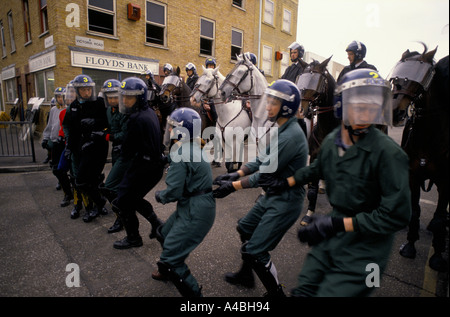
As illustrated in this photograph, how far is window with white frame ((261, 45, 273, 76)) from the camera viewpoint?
2005cm

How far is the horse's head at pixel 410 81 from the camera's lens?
3254 millimetres

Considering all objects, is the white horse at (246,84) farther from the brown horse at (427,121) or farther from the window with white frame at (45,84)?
the window with white frame at (45,84)

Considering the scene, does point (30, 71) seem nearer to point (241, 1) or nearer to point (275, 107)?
point (241, 1)

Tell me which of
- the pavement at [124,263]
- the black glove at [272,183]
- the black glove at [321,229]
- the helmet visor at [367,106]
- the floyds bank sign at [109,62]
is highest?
the floyds bank sign at [109,62]

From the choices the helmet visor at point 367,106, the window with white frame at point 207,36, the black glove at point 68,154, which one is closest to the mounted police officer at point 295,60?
the helmet visor at point 367,106

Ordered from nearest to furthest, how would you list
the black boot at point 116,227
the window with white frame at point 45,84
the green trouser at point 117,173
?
the green trouser at point 117,173, the black boot at point 116,227, the window with white frame at point 45,84

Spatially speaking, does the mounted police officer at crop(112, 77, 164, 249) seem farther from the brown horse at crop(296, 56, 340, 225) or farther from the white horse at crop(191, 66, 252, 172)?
the white horse at crop(191, 66, 252, 172)

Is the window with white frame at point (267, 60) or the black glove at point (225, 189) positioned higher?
the window with white frame at point (267, 60)

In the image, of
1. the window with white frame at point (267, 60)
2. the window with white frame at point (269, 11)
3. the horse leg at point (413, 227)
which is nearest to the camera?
the horse leg at point (413, 227)

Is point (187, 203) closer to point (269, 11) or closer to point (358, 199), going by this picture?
point (358, 199)

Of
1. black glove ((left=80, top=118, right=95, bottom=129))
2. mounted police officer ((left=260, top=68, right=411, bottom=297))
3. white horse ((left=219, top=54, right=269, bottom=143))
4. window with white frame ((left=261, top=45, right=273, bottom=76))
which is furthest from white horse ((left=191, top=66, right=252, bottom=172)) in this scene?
window with white frame ((left=261, top=45, right=273, bottom=76))

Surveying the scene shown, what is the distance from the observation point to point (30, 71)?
1416 cm

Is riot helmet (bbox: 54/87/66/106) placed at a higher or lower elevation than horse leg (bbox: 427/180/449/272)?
higher

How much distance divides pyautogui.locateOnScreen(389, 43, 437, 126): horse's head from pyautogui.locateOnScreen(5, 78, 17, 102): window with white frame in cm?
2082
